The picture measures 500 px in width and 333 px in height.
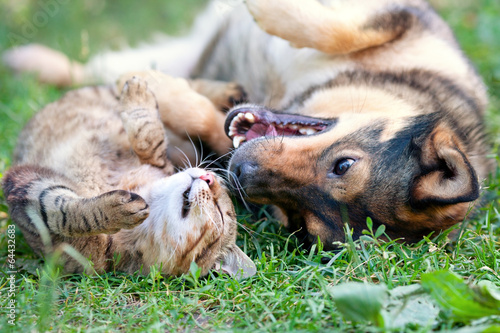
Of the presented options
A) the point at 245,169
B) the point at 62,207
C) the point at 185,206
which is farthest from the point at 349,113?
the point at 62,207

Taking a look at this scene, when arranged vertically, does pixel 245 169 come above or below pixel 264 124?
below

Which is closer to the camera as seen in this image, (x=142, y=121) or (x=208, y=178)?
(x=208, y=178)

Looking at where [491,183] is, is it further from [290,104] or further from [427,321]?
[427,321]

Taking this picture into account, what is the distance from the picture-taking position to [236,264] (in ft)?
10.9

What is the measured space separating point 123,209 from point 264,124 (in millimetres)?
1342

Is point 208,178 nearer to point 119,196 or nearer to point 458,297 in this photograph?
point 119,196

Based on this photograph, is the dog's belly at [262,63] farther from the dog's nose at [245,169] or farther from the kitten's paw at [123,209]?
the kitten's paw at [123,209]

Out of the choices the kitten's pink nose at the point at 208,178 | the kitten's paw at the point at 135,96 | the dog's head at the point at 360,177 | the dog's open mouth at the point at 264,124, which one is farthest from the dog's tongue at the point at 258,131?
the kitten's paw at the point at 135,96

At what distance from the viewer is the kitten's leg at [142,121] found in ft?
12.5

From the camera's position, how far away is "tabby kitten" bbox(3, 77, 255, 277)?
3.08m

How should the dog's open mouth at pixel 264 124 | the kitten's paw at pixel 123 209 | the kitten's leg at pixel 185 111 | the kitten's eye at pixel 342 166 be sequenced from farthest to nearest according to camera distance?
the kitten's leg at pixel 185 111 → the dog's open mouth at pixel 264 124 → the kitten's eye at pixel 342 166 → the kitten's paw at pixel 123 209

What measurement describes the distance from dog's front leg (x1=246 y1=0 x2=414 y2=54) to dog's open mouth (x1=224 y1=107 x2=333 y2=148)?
1016 mm

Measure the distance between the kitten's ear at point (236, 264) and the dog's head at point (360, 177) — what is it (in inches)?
15.1

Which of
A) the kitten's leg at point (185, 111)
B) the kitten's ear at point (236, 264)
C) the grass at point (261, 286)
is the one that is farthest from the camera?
the kitten's leg at point (185, 111)
